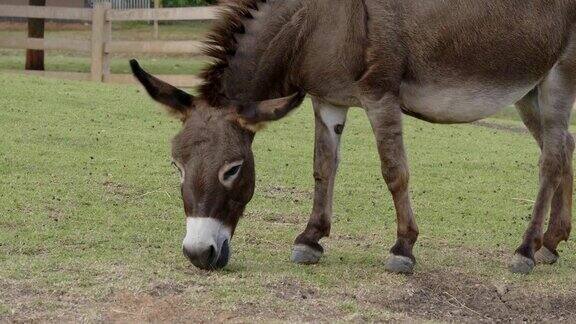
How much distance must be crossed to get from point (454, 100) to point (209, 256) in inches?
81.5

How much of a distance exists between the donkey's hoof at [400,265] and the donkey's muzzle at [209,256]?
1086 millimetres

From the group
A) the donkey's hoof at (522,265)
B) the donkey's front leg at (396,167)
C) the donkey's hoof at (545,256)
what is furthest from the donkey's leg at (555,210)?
the donkey's front leg at (396,167)

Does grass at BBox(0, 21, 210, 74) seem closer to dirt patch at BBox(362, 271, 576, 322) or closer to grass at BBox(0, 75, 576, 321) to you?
grass at BBox(0, 75, 576, 321)

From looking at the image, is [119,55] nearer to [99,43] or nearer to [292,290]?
[99,43]

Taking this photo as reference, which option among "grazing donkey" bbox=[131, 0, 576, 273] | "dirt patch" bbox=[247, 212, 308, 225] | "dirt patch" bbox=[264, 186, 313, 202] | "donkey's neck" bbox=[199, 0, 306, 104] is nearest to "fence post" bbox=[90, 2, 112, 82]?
"dirt patch" bbox=[264, 186, 313, 202]

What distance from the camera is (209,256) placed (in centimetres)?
592

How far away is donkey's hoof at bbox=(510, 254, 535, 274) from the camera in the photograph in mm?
6848

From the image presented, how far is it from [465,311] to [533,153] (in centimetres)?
737

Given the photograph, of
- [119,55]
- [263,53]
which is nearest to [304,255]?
[263,53]

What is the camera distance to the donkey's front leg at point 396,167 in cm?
654

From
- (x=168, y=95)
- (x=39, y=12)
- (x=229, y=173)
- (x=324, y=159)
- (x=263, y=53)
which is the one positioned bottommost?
(x=39, y=12)

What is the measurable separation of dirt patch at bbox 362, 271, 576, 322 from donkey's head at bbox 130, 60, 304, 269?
96 cm

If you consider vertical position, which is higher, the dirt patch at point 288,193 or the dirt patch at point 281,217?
the dirt patch at point 281,217

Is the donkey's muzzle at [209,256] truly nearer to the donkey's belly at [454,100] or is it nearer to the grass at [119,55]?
the donkey's belly at [454,100]
